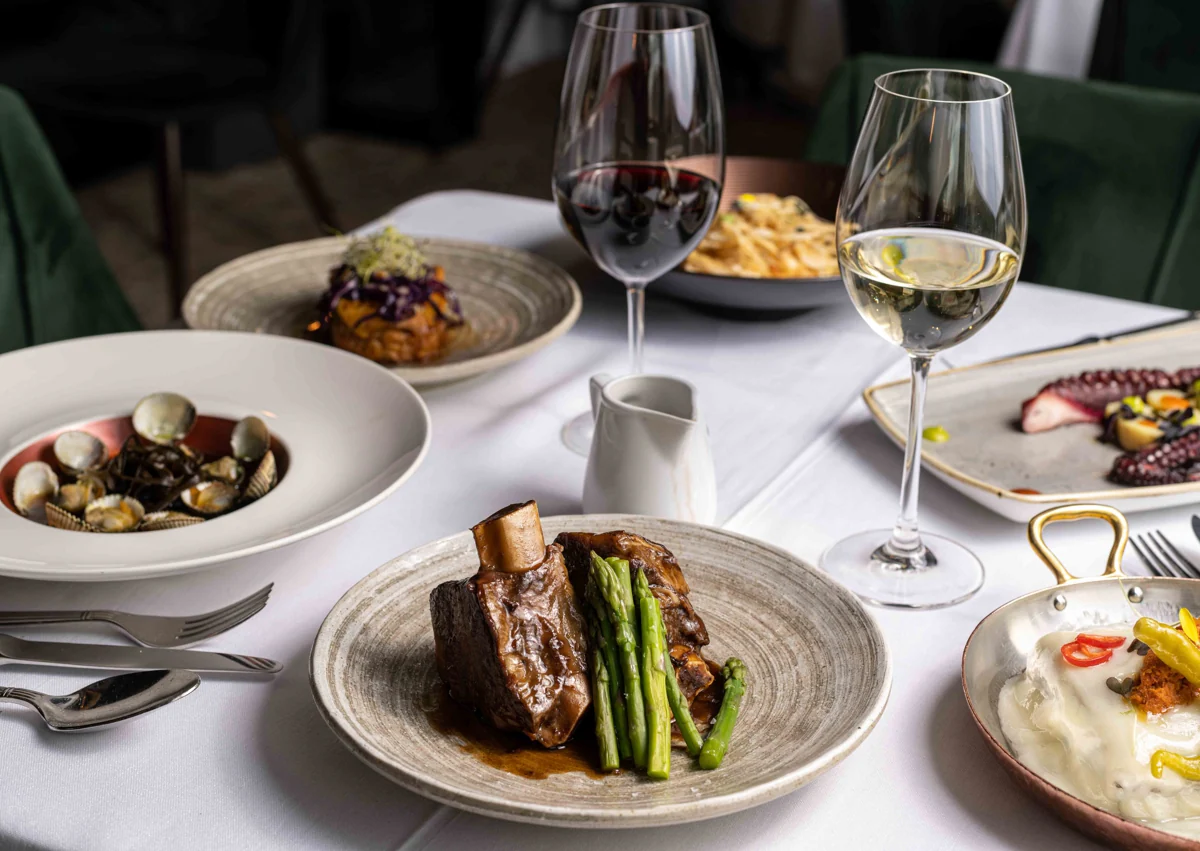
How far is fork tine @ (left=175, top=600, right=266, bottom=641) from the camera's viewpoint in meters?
0.84

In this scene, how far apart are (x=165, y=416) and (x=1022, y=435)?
0.80m

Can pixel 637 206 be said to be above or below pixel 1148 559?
above

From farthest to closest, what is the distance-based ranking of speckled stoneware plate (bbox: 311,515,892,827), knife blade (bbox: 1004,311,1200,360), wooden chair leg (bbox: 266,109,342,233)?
wooden chair leg (bbox: 266,109,342,233) → knife blade (bbox: 1004,311,1200,360) → speckled stoneware plate (bbox: 311,515,892,827)

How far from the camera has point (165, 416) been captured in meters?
1.06

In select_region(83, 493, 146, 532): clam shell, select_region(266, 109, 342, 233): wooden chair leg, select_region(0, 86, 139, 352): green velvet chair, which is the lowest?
select_region(266, 109, 342, 233): wooden chair leg

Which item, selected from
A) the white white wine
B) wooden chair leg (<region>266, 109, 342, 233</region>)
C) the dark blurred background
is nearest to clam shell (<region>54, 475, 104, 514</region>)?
the white white wine

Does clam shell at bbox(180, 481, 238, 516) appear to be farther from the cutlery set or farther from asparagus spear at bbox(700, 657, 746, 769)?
asparagus spear at bbox(700, 657, 746, 769)

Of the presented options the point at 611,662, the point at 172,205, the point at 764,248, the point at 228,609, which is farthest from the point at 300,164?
the point at 611,662

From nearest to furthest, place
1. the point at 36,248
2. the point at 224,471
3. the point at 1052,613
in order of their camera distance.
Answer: the point at 1052,613
the point at 224,471
the point at 36,248

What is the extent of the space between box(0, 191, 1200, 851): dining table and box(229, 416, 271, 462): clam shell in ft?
0.27

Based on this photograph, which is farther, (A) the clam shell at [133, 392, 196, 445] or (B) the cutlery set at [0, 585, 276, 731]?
(A) the clam shell at [133, 392, 196, 445]

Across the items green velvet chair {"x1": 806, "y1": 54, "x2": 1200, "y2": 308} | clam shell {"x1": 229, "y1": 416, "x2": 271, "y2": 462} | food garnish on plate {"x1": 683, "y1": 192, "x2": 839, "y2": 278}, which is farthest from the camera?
green velvet chair {"x1": 806, "y1": 54, "x2": 1200, "y2": 308}

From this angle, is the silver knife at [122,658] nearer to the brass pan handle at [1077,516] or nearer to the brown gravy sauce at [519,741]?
the brown gravy sauce at [519,741]

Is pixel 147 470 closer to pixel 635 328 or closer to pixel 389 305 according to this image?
pixel 389 305
